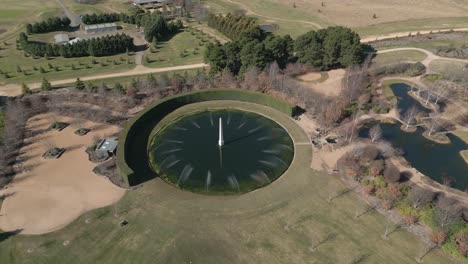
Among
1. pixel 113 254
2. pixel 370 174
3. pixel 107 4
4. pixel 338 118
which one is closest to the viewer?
pixel 113 254

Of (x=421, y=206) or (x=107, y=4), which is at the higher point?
(x=107, y=4)

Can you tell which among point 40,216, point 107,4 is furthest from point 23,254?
point 107,4

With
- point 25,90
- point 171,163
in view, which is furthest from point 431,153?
point 25,90

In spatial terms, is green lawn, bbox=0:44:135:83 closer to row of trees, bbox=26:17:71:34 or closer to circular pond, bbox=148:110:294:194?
row of trees, bbox=26:17:71:34

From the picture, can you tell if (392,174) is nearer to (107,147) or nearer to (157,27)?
(107,147)

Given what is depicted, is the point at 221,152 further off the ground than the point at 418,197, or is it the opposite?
the point at 418,197

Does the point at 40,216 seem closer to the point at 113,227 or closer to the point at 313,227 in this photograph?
the point at 113,227

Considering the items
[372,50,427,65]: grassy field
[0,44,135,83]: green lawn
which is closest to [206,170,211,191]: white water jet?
[0,44,135,83]: green lawn
